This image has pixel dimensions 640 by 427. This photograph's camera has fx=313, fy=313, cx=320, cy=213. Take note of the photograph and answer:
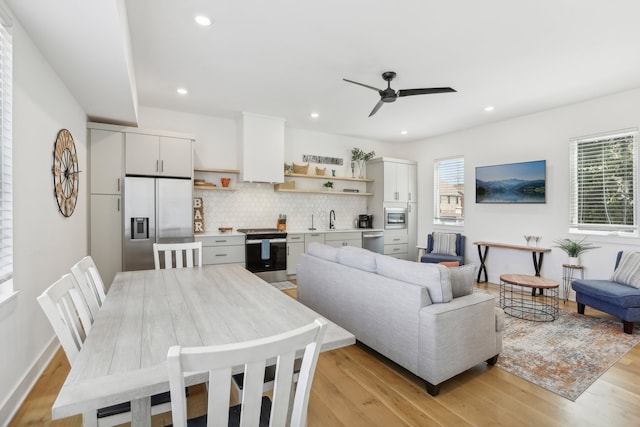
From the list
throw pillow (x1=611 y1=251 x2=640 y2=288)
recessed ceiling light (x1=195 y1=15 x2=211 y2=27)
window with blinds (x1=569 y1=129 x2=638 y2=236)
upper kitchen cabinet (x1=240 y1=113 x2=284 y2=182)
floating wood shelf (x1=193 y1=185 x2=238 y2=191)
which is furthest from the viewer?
upper kitchen cabinet (x1=240 y1=113 x2=284 y2=182)

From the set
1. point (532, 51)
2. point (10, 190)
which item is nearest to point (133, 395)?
point (10, 190)

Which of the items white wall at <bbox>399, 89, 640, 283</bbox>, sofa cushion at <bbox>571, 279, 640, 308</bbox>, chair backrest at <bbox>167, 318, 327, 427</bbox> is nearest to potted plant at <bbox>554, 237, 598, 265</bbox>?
white wall at <bbox>399, 89, 640, 283</bbox>

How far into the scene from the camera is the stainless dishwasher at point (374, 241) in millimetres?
6375

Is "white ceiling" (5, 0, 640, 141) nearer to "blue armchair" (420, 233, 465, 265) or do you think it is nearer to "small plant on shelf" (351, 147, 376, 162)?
"small plant on shelf" (351, 147, 376, 162)

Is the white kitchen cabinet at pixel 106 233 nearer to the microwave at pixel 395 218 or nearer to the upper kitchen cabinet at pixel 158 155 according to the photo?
the upper kitchen cabinet at pixel 158 155

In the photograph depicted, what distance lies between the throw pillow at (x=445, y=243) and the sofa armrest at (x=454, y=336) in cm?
356

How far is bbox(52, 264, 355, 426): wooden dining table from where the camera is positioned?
0.97 metres

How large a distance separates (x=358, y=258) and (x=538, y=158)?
400 centimetres

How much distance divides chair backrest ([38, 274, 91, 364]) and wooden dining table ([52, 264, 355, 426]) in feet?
0.28

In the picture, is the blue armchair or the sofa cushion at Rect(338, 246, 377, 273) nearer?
the sofa cushion at Rect(338, 246, 377, 273)

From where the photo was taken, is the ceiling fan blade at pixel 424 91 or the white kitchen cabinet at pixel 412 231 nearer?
the ceiling fan blade at pixel 424 91

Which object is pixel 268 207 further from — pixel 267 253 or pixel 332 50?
pixel 332 50

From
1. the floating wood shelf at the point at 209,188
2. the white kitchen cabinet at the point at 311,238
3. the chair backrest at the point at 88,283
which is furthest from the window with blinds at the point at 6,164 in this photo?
the white kitchen cabinet at the point at 311,238

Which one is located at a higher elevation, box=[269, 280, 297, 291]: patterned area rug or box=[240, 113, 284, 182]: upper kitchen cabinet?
box=[240, 113, 284, 182]: upper kitchen cabinet
